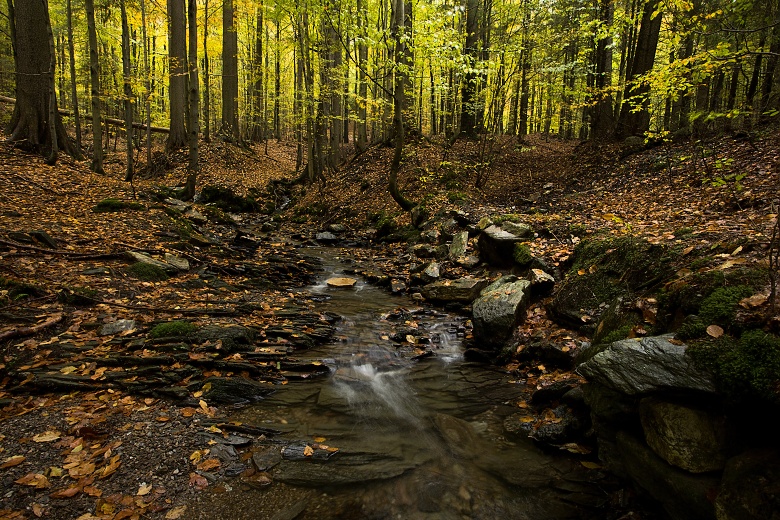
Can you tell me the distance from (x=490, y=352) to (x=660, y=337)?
124 inches

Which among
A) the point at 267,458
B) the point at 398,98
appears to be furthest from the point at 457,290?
the point at 398,98

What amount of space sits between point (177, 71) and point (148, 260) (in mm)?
14076

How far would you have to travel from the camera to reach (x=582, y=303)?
563cm

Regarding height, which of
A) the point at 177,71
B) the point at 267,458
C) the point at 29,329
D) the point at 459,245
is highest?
the point at 177,71

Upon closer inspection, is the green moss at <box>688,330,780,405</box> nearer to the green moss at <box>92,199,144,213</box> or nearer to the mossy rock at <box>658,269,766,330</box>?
the mossy rock at <box>658,269,766,330</box>

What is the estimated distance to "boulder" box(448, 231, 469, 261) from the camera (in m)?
9.63

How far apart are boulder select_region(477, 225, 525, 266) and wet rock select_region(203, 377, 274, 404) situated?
553 centimetres

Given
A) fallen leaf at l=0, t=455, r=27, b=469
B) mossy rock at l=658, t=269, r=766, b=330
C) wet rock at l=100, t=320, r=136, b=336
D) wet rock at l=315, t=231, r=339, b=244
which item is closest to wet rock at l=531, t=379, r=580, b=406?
mossy rock at l=658, t=269, r=766, b=330

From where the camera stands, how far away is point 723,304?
3.11 m

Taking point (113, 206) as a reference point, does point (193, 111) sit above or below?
above

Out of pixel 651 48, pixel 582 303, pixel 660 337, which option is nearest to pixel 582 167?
pixel 651 48

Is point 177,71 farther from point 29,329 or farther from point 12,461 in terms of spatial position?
point 12,461

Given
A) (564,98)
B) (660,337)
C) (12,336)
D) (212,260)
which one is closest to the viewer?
(660,337)

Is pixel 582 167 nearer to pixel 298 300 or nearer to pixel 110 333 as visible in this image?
pixel 298 300
